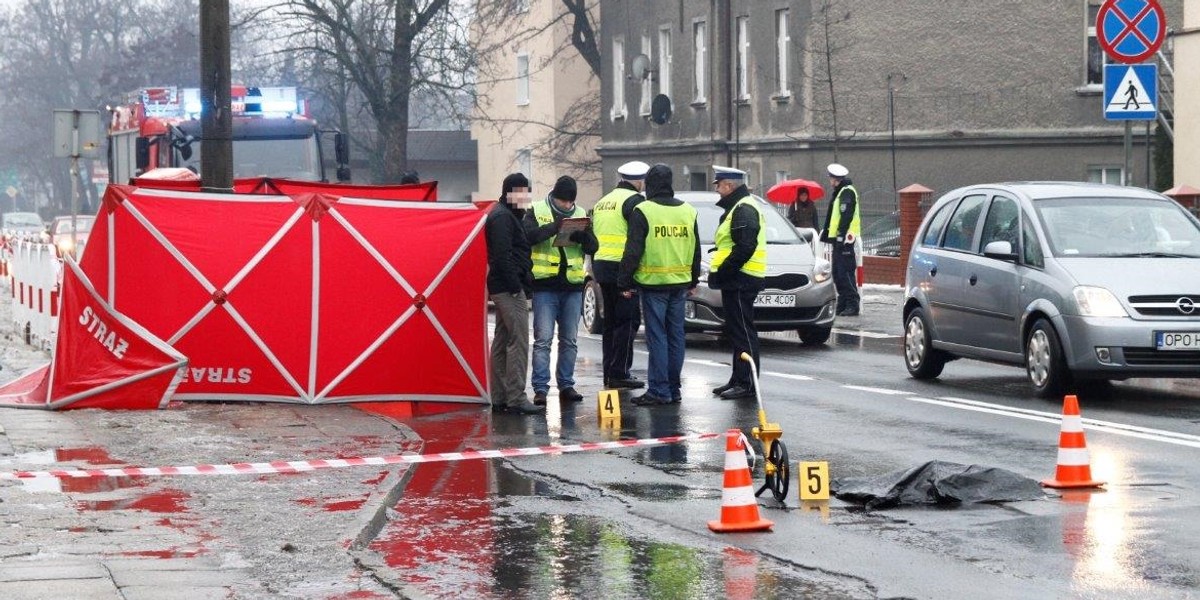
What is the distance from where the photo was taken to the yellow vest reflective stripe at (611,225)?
15.2m

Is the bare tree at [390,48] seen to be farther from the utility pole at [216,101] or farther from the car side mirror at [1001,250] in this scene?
the car side mirror at [1001,250]

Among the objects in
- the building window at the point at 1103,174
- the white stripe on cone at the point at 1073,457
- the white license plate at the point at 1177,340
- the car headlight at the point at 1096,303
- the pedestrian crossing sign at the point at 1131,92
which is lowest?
the white stripe on cone at the point at 1073,457

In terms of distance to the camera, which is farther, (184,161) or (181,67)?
(181,67)

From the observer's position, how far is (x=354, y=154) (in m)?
86.1

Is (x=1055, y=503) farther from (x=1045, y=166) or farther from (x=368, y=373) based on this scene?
(x=1045, y=166)

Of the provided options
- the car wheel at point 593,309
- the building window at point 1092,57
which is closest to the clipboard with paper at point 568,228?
the car wheel at point 593,309

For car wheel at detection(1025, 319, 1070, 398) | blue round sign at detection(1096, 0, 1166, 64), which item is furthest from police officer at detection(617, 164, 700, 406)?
blue round sign at detection(1096, 0, 1166, 64)

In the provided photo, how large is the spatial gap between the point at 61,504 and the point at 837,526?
12.2 feet

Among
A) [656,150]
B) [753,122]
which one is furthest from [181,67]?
[753,122]

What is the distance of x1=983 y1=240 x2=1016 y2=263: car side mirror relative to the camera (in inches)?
590

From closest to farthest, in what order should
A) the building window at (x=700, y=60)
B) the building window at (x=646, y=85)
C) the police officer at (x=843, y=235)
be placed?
the police officer at (x=843, y=235), the building window at (x=700, y=60), the building window at (x=646, y=85)

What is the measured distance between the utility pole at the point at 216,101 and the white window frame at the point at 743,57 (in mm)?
28633

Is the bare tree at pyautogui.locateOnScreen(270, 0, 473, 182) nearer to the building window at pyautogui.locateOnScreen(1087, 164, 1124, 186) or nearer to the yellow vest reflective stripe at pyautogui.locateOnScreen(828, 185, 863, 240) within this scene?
the building window at pyautogui.locateOnScreen(1087, 164, 1124, 186)

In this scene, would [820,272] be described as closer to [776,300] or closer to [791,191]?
[776,300]
